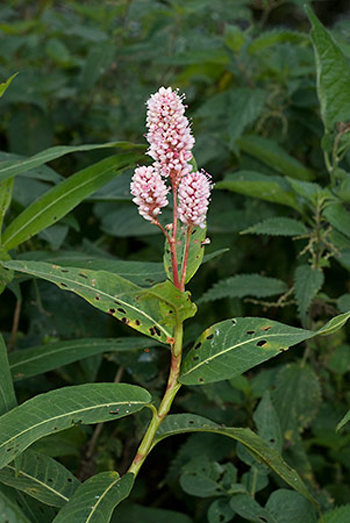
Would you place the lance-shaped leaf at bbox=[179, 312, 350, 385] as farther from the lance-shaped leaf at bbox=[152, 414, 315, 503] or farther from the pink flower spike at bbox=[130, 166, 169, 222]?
the pink flower spike at bbox=[130, 166, 169, 222]

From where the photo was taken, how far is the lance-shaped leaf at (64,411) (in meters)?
1.03

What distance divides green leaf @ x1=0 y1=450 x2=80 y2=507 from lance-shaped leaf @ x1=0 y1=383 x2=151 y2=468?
121 millimetres

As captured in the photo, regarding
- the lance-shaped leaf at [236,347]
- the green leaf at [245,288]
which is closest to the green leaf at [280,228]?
the green leaf at [245,288]

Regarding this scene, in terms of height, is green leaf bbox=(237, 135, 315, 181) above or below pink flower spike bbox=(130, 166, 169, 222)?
below

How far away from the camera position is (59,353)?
4.93 feet

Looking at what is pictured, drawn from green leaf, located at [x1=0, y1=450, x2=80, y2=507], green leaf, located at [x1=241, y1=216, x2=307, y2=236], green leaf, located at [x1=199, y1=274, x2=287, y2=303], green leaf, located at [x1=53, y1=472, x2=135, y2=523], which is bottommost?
green leaf, located at [x1=0, y1=450, x2=80, y2=507]

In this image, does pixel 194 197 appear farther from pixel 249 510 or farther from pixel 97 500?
pixel 249 510

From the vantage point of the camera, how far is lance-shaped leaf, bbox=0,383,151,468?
1.03 meters

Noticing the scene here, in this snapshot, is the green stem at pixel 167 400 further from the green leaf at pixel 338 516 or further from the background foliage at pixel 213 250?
the green leaf at pixel 338 516

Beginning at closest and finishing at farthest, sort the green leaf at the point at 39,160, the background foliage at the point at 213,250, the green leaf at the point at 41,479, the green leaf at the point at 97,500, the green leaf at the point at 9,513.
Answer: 1. the green leaf at the point at 9,513
2. the green leaf at the point at 97,500
3. the green leaf at the point at 41,479
4. the green leaf at the point at 39,160
5. the background foliage at the point at 213,250

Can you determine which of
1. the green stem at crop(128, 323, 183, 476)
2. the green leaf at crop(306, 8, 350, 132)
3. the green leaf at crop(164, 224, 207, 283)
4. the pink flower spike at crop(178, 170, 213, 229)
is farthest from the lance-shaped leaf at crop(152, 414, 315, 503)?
the green leaf at crop(306, 8, 350, 132)

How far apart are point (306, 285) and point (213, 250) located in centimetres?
57

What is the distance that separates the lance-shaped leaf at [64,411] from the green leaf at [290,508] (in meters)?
0.47

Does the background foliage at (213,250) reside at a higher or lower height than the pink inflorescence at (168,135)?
lower
